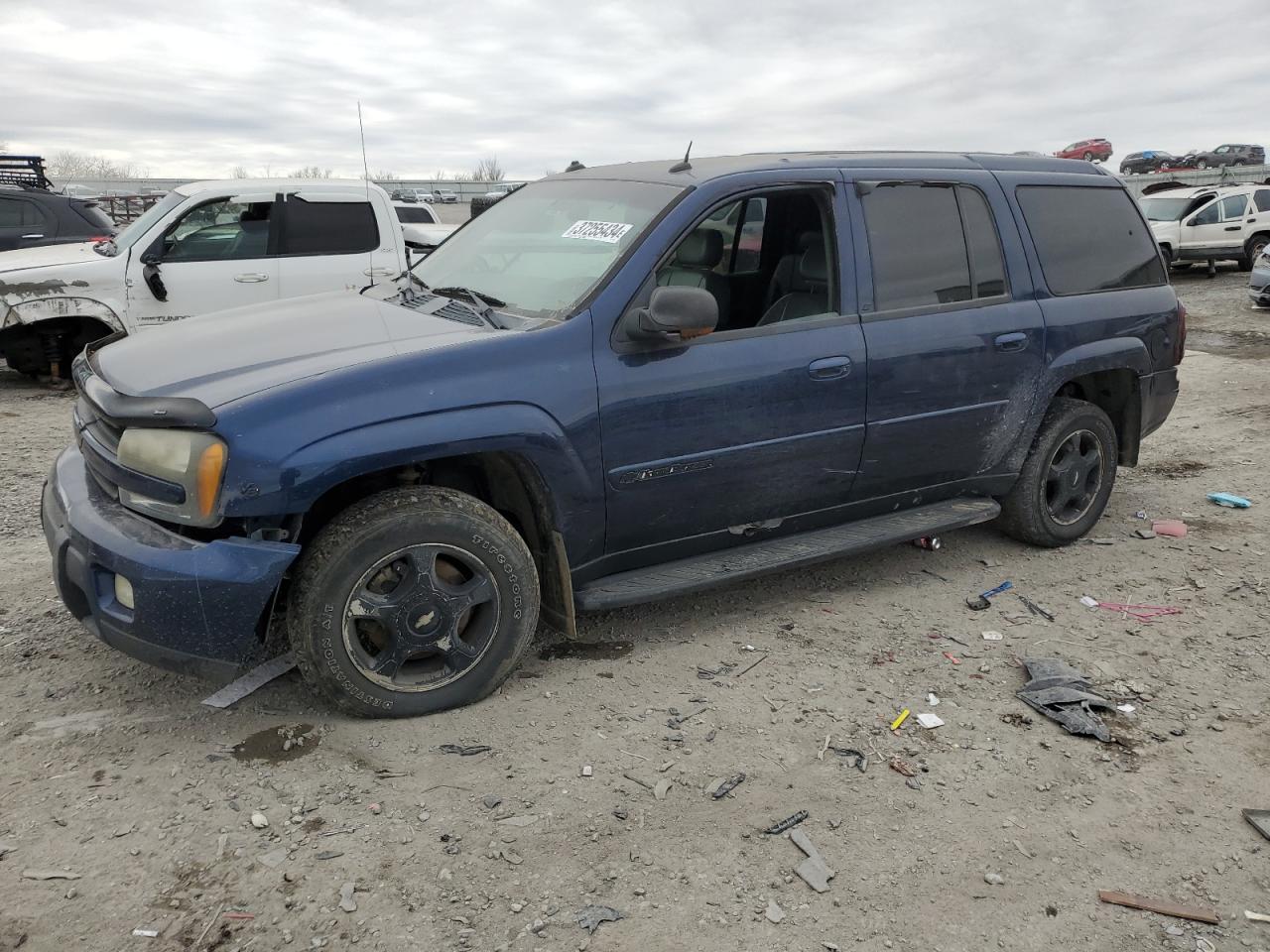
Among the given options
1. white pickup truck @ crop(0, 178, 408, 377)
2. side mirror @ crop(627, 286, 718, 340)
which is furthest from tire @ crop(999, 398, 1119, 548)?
white pickup truck @ crop(0, 178, 408, 377)

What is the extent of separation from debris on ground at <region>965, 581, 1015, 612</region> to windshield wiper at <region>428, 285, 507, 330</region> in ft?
8.07

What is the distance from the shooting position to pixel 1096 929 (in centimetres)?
252

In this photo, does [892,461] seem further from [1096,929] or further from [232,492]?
[232,492]

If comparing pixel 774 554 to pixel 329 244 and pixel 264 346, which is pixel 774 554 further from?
pixel 329 244

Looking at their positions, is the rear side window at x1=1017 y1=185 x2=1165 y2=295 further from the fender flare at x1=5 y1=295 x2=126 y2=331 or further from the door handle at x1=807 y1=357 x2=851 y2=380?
the fender flare at x1=5 y1=295 x2=126 y2=331

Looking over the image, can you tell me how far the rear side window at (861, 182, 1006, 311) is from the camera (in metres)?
4.17

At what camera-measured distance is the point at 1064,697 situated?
3598 millimetres

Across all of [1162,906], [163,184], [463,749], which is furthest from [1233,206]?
[163,184]

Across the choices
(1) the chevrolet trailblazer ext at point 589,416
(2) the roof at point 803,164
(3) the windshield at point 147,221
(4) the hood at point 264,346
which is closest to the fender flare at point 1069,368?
(1) the chevrolet trailblazer ext at point 589,416

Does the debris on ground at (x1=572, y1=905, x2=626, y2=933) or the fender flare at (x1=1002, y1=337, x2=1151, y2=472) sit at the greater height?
the fender flare at (x1=1002, y1=337, x2=1151, y2=472)

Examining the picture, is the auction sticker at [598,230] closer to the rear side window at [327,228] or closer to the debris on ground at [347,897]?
the debris on ground at [347,897]

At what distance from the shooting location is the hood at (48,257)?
8438 mm

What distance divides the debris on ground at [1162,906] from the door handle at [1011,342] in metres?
2.50

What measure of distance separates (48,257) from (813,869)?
29.0 ft
